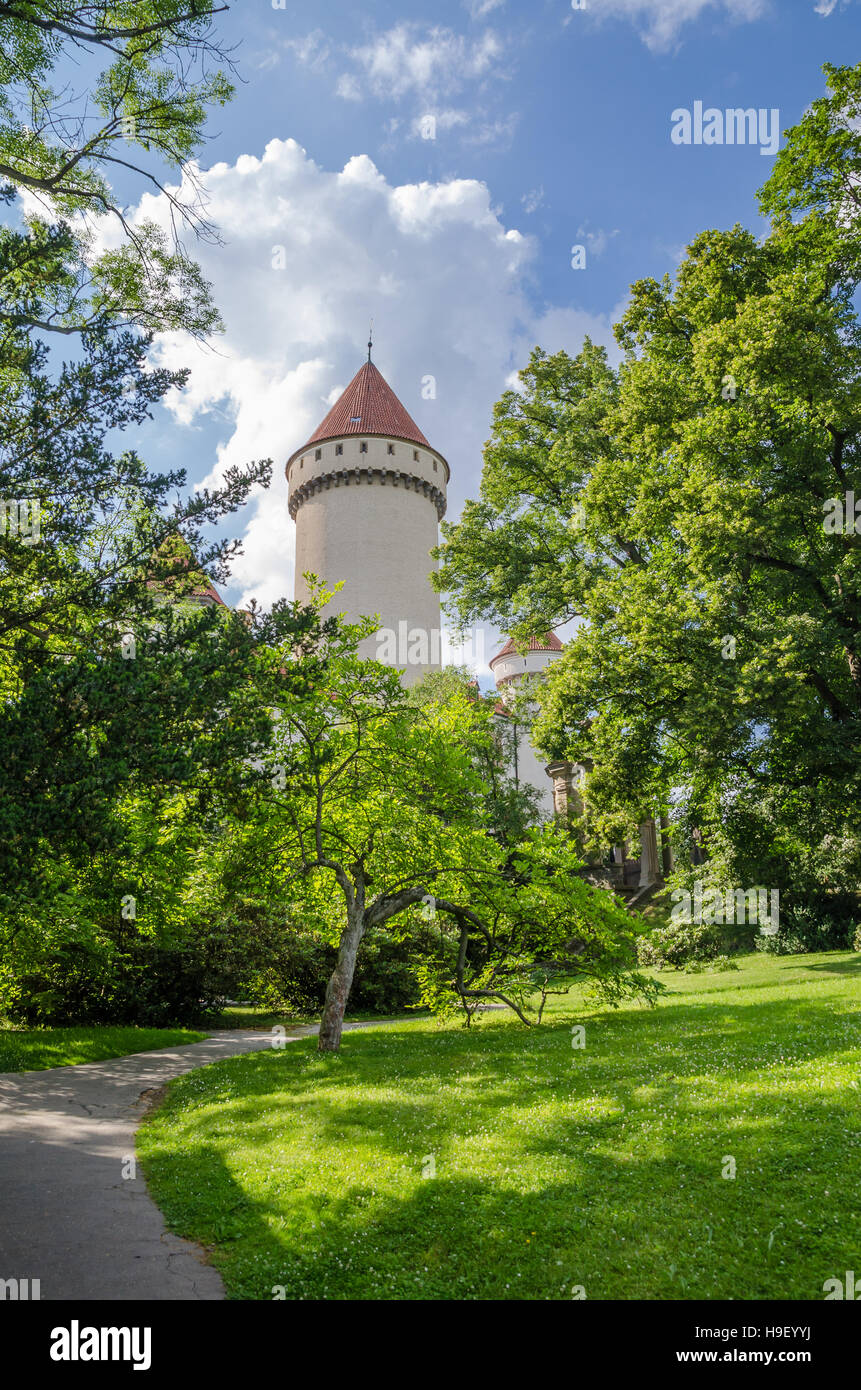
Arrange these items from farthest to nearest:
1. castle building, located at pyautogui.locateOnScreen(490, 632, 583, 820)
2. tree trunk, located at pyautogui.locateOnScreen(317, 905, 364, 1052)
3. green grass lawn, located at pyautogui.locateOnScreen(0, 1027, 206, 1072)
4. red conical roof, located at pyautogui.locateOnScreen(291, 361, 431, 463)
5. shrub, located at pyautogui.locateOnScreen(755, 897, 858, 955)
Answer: red conical roof, located at pyautogui.locateOnScreen(291, 361, 431, 463) < castle building, located at pyautogui.locateOnScreen(490, 632, 583, 820) < shrub, located at pyautogui.locateOnScreen(755, 897, 858, 955) < green grass lawn, located at pyautogui.locateOnScreen(0, 1027, 206, 1072) < tree trunk, located at pyautogui.locateOnScreen(317, 905, 364, 1052)

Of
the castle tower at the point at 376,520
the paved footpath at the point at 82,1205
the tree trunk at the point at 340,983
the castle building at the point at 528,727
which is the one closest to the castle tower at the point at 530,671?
the castle building at the point at 528,727

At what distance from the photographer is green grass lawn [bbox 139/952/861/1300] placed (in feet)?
18.1

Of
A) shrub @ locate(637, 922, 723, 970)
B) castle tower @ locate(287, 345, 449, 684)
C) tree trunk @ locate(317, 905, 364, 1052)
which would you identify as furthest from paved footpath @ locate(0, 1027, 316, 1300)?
castle tower @ locate(287, 345, 449, 684)

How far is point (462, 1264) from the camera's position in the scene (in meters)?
5.74

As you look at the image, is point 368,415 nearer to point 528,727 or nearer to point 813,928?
point 528,727

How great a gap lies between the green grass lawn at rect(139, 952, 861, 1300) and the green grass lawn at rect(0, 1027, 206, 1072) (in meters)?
4.17

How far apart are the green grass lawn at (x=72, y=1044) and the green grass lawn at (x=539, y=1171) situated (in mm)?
4169

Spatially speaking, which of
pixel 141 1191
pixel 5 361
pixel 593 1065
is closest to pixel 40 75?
pixel 5 361

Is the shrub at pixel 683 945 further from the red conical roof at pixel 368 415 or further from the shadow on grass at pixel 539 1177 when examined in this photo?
the red conical roof at pixel 368 415

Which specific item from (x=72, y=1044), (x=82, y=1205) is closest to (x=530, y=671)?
(x=72, y=1044)

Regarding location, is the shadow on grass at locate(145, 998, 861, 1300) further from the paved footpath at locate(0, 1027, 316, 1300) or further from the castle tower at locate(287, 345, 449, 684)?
the castle tower at locate(287, 345, 449, 684)

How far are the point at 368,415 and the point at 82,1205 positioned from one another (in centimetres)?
4985
